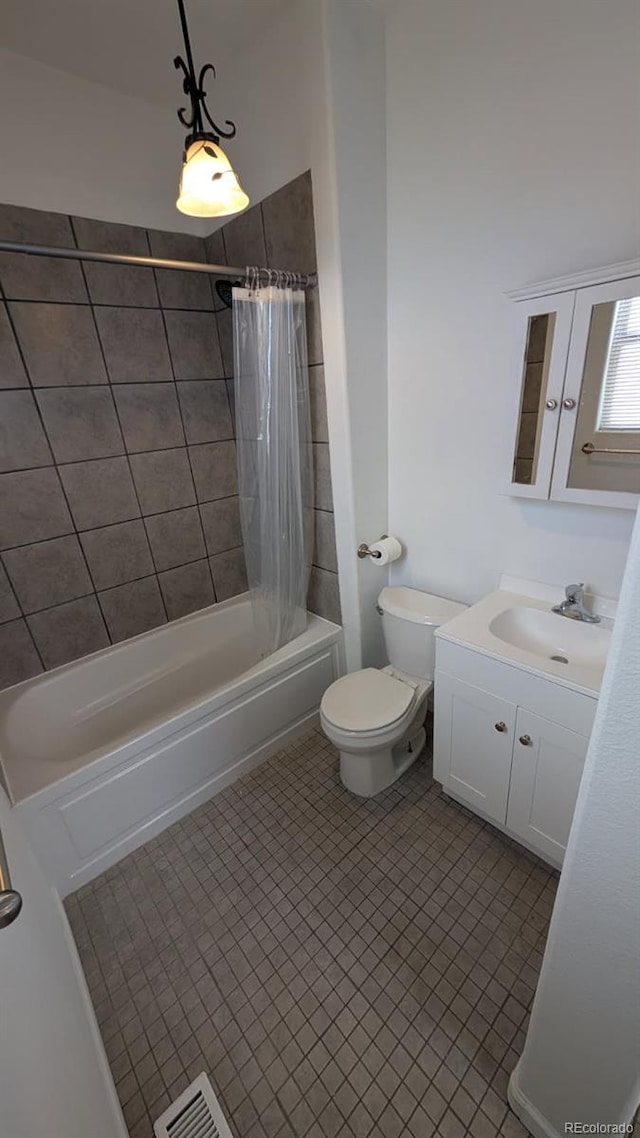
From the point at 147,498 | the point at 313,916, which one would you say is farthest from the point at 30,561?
the point at 313,916

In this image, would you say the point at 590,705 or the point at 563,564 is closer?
the point at 590,705

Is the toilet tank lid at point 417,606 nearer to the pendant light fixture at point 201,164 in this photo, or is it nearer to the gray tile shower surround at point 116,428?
the gray tile shower surround at point 116,428

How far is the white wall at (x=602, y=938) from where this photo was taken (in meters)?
0.52

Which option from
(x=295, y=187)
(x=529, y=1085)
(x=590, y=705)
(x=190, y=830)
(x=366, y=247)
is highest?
(x=295, y=187)

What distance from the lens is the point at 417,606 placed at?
5.94ft

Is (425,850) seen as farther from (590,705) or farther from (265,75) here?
(265,75)

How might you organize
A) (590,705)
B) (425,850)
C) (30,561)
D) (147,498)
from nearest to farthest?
(590,705), (425,850), (30,561), (147,498)

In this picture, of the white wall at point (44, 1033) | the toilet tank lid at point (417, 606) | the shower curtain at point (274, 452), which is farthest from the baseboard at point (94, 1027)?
the toilet tank lid at point (417, 606)

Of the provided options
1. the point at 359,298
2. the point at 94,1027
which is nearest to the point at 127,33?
the point at 359,298

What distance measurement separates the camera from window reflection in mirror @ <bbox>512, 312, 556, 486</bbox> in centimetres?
123

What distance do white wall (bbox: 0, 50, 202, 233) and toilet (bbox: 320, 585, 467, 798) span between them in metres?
1.97

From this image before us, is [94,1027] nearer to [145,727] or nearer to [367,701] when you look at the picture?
[145,727]

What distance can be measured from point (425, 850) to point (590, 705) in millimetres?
820

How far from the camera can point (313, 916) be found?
136cm
